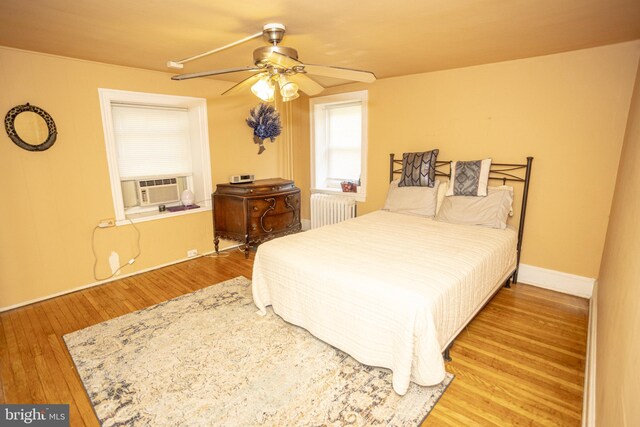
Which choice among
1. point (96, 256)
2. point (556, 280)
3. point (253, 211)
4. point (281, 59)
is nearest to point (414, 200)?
point (556, 280)

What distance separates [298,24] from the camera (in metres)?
2.16

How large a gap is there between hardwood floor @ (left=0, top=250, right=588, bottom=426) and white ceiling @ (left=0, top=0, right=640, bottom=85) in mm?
2228

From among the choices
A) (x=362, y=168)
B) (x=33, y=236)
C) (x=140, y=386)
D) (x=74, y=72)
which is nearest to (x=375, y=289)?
(x=140, y=386)

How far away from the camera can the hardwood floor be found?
178cm


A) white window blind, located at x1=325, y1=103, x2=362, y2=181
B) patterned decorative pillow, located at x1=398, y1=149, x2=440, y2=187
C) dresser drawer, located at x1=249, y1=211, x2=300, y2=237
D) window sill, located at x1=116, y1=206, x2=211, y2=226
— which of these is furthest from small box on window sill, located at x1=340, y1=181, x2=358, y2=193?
window sill, located at x1=116, y1=206, x2=211, y2=226

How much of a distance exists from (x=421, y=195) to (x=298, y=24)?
225cm

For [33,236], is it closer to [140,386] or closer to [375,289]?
[140,386]

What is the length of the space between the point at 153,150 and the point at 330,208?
2.44 metres

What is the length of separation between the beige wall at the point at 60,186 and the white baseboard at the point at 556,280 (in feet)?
13.6

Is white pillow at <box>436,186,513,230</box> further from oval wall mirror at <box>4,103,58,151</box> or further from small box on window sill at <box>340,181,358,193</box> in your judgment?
oval wall mirror at <box>4,103,58,151</box>

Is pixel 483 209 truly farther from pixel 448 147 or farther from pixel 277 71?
pixel 277 71

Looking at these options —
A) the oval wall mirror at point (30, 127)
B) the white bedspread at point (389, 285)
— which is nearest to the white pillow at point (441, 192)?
the white bedspread at point (389, 285)

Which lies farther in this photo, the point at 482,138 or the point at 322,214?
the point at 322,214

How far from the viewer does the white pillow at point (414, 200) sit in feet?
11.8
